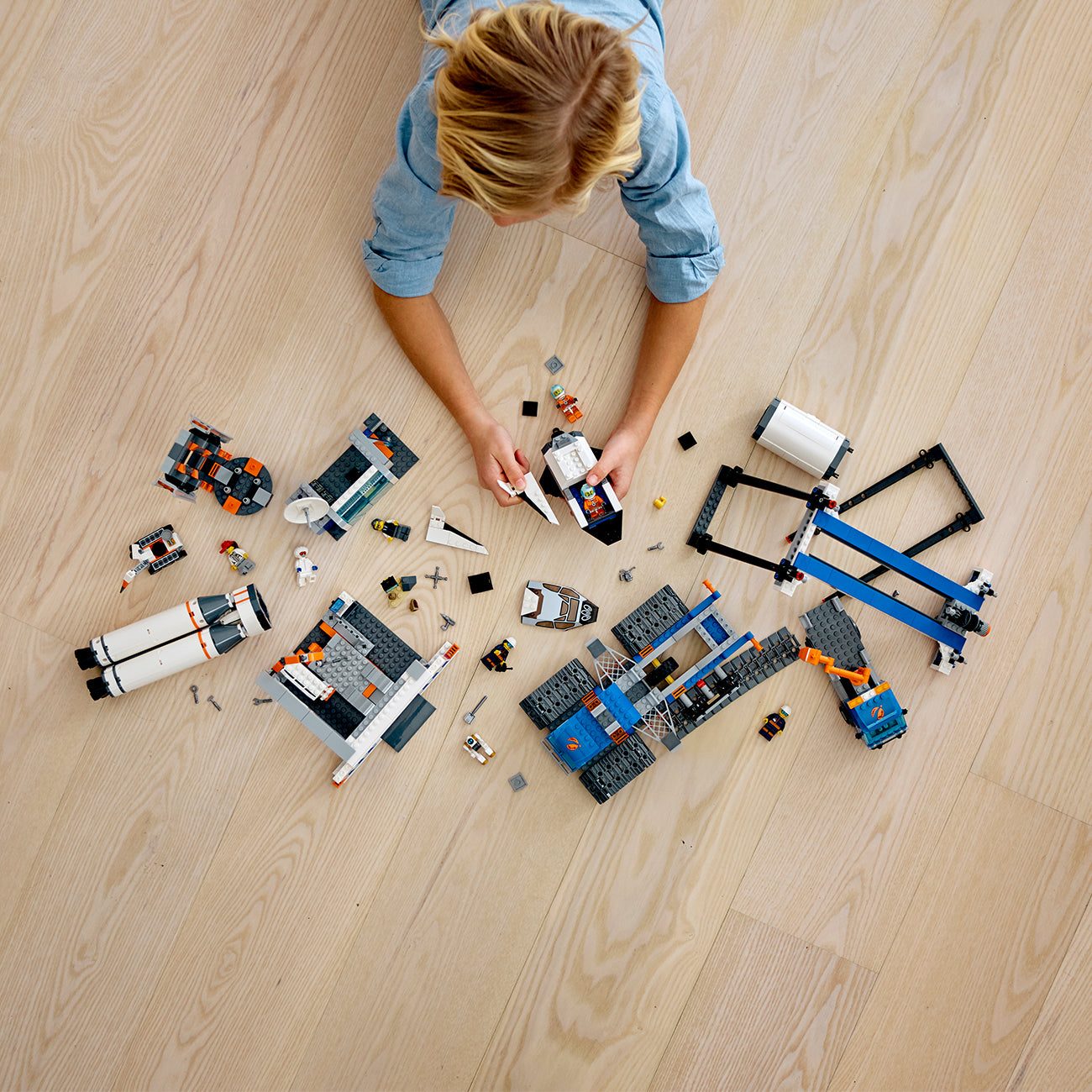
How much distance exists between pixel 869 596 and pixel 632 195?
31.9 inches

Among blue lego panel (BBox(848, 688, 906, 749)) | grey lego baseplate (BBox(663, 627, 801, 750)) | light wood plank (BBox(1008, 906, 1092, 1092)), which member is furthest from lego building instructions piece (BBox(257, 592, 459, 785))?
light wood plank (BBox(1008, 906, 1092, 1092))

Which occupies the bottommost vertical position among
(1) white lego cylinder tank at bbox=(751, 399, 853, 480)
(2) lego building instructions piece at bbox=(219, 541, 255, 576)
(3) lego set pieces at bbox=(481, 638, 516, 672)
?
(2) lego building instructions piece at bbox=(219, 541, 255, 576)

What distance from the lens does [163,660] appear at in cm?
144

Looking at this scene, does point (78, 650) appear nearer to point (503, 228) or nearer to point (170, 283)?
point (170, 283)

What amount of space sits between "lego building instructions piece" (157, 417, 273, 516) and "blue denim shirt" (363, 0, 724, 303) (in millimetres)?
440

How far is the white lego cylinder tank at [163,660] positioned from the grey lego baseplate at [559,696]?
0.59 metres

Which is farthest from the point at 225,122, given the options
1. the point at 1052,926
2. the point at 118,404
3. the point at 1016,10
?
the point at 1052,926

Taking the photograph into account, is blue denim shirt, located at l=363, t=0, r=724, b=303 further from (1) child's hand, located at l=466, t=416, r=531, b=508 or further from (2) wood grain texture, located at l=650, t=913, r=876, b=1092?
(2) wood grain texture, located at l=650, t=913, r=876, b=1092

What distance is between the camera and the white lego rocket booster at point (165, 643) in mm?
1436

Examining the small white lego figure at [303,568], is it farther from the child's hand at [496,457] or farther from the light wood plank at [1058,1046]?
the light wood plank at [1058,1046]

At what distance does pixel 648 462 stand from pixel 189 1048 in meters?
1.46

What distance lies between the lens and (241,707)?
151cm

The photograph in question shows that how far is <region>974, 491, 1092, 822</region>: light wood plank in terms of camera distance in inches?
61.4

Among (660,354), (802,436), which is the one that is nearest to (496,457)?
(660,354)
